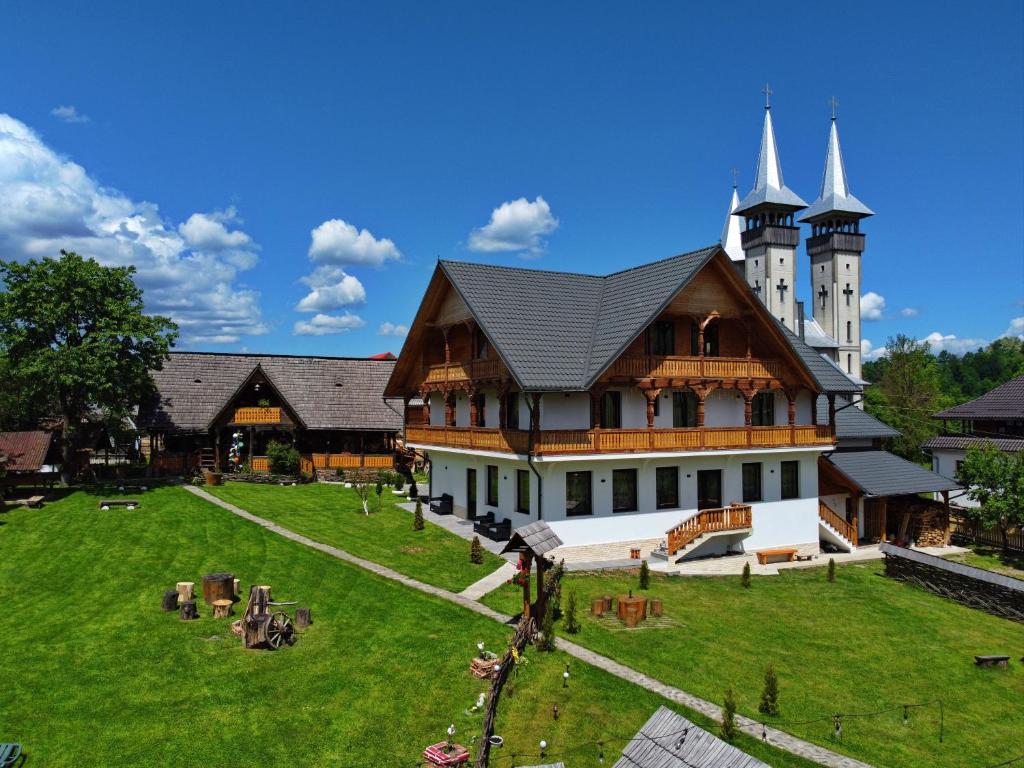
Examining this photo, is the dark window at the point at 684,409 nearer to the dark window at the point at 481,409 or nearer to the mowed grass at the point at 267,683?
the dark window at the point at 481,409

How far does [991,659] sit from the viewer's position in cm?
1991

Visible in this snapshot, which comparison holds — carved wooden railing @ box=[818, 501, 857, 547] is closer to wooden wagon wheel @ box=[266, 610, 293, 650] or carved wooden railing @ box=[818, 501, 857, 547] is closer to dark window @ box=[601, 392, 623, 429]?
dark window @ box=[601, 392, 623, 429]

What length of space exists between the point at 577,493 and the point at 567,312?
24.7ft

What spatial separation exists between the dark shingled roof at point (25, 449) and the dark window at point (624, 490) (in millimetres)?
26712

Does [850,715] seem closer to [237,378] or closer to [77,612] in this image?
[77,612]

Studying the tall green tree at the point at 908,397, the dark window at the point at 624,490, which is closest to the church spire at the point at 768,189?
the tall green tree at the point at 908,397

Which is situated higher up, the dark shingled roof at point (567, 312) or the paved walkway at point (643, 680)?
the dark shingled roof at point (567, 312)

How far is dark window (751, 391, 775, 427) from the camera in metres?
33.1

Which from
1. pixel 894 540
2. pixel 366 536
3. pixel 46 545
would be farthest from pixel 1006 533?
pixel 46 545

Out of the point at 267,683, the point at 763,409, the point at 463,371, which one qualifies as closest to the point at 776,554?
the point at 763,409

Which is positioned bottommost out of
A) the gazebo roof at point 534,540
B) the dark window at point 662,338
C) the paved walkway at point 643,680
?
the paved walkway at point 643,680

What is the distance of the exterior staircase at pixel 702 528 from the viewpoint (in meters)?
28.0

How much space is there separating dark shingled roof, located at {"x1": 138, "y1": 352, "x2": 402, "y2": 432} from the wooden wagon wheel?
88.8 feet

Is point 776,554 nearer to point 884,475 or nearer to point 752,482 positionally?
point 752,482
